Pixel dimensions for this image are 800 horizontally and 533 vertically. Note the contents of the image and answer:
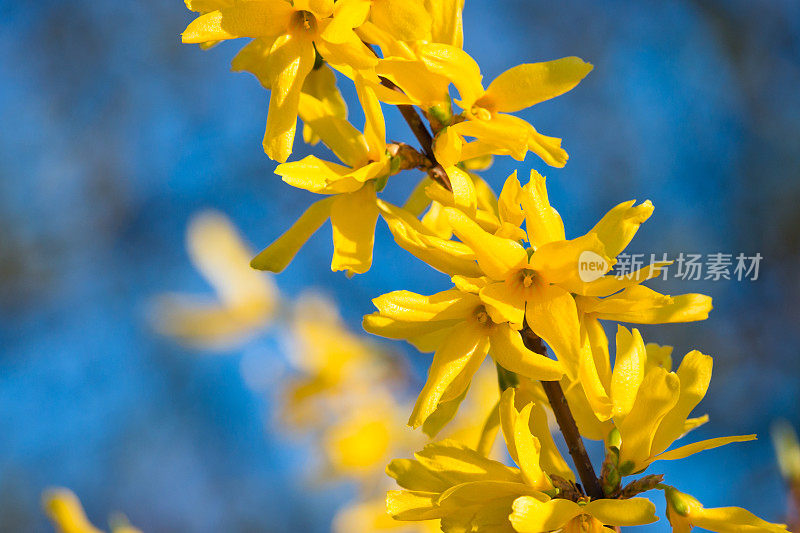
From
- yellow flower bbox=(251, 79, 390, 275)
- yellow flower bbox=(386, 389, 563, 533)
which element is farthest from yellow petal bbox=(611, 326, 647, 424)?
yellow flower bbox=(251, 79, 390, 275)

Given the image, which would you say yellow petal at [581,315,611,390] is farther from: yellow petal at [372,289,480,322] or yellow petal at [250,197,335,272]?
yellow petal at [250,197,335,272]

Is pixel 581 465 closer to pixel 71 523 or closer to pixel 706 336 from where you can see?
pixel 71 523

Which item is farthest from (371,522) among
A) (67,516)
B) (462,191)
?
(462,191)

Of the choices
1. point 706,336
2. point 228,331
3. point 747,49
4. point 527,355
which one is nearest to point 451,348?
point 527,355

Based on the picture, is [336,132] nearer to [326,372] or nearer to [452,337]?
[452,337]

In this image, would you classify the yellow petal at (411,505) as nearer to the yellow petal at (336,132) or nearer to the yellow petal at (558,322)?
the yellow petal at (558,322)

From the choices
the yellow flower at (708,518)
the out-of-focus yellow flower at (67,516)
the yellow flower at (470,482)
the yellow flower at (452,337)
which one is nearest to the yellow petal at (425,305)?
the yellow flower at (452,337)
